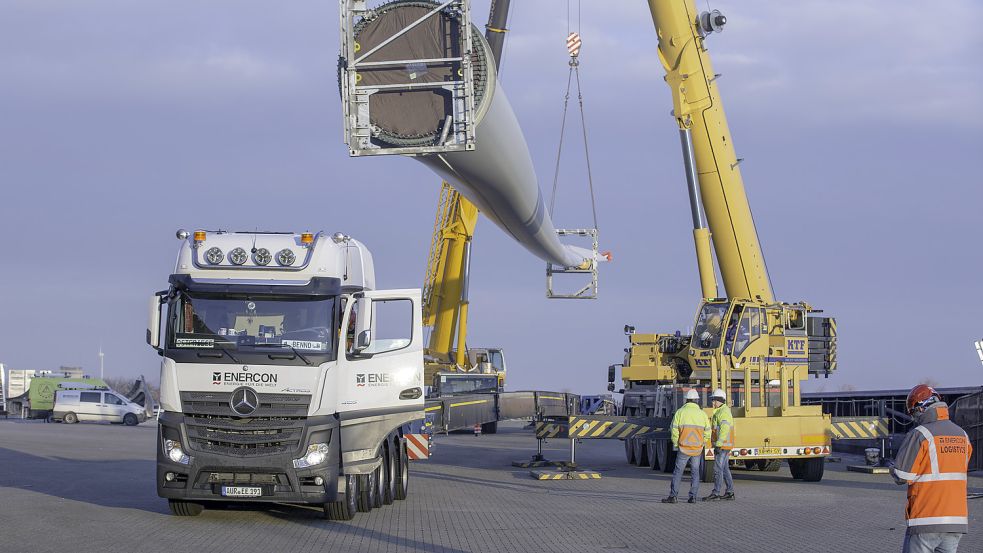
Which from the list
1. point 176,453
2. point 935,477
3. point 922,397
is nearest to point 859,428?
point 176,453

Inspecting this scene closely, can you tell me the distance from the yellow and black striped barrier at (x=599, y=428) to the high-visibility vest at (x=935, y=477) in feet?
43.7

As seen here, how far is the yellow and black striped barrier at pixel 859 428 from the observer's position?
69.8 ft

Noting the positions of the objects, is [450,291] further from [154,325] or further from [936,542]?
[936,542]

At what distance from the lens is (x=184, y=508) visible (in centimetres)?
1441

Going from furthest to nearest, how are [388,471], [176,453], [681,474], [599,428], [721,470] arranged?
[599,428] < [721,470] < [681,474] < [388,471] < [176,453]

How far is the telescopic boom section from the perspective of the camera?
72.3ft

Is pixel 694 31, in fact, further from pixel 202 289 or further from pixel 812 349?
pixel 202 289

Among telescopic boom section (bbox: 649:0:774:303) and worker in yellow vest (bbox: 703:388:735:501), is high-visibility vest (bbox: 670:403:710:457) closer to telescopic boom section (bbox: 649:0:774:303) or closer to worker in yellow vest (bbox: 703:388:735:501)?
worker in yellow vest (bbox: 703:388:735:501)

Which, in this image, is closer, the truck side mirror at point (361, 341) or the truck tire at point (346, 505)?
the truck tire at point (346, 505)

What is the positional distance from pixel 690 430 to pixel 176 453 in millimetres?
7685

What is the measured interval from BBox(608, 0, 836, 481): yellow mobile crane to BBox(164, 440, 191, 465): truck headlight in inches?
401

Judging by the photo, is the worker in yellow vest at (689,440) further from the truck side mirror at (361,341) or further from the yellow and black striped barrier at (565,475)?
the truck side mirror at (361,341)

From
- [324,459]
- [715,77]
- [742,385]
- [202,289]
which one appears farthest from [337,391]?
[715,77]

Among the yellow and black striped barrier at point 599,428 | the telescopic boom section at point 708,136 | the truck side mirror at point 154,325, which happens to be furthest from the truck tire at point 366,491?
the telescopic boom section at point 708,136
